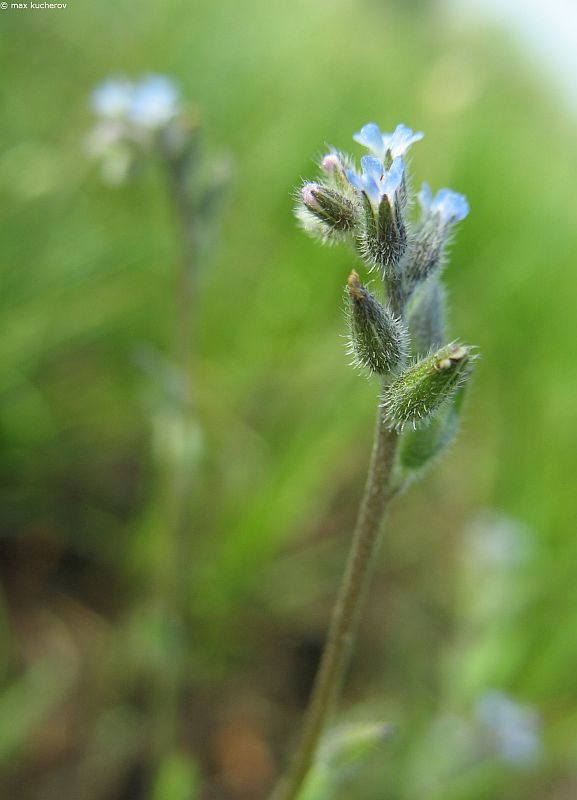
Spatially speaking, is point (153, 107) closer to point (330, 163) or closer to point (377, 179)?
point (330, 163)

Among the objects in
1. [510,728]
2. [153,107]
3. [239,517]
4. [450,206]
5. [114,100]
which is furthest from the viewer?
[239,517]


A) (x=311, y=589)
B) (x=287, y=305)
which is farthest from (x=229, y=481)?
(x=287, y=305)

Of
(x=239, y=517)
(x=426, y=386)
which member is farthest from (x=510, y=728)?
(x=426, y=386)

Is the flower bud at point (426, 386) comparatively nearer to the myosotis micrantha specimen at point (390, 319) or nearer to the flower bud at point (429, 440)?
the myosotis micrantha specimen at point (390, 319)

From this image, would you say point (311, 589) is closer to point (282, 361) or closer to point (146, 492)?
point (146, 492)
